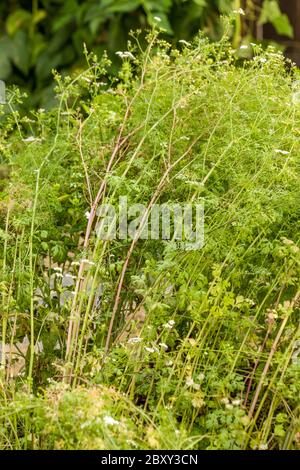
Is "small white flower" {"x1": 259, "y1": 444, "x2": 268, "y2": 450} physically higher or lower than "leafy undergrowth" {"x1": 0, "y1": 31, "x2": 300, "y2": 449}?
lower

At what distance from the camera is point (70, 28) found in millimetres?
5711

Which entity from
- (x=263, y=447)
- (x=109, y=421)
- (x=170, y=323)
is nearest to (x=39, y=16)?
(x=170, y=323)

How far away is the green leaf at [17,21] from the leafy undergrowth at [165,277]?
2.90m

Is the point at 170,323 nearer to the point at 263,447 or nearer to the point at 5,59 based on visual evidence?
the point at 263,447

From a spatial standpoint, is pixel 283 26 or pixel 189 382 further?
pixel 283 26

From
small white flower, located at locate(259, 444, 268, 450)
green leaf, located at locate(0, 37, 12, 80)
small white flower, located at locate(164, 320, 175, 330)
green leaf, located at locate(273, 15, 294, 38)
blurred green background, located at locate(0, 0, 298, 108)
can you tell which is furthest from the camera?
green leaf, located at locate(273, 15, 294, 38)

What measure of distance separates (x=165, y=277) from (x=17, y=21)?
3604 millimetres

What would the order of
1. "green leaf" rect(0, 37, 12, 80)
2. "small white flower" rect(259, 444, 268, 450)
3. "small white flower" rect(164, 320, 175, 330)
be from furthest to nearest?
"green leaf" rect(0, 37, 12, 80), "small white flower" rect(164, 320, 175, 330), "small white flower" rect(259, 444, 268, 450)

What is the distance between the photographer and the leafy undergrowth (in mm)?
A: 2334

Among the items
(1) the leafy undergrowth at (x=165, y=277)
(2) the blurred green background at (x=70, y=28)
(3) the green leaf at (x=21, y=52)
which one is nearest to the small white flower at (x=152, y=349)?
(1) the leafy undergrowth at (x=165, y=277)

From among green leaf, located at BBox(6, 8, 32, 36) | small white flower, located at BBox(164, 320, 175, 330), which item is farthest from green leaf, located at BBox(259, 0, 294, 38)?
small white flower, located at BBox(164, 320, 175, 330)

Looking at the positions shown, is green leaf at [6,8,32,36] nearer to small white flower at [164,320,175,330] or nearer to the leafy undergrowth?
the leafy undergrowth

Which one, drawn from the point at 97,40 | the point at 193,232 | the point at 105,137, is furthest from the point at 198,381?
the point at 97,40
